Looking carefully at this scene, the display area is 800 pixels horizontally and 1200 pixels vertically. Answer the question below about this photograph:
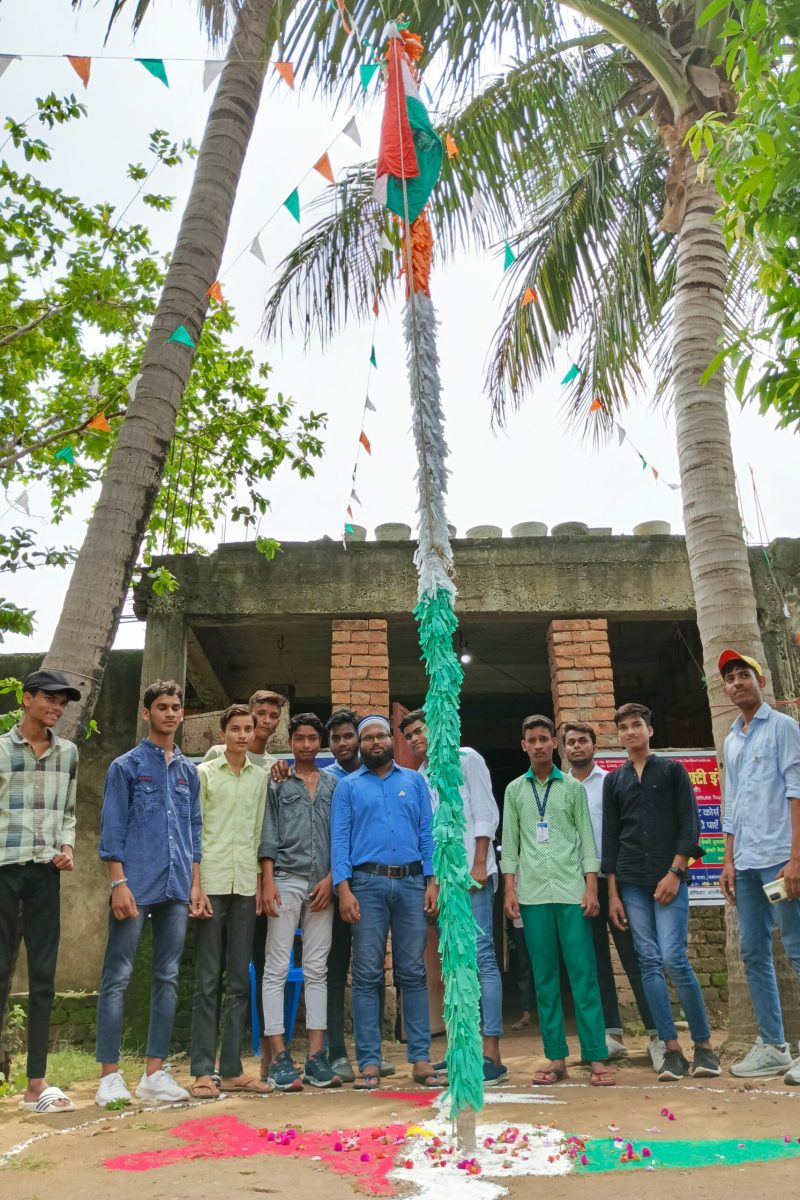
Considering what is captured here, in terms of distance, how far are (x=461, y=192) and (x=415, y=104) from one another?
15.4 ft

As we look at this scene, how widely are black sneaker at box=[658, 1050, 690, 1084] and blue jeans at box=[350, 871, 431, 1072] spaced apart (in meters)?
1.06

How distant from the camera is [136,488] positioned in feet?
18.3

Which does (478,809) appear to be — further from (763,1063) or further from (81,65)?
(81,65)

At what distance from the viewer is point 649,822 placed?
4.93m

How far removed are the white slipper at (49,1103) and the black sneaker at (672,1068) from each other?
2553mm

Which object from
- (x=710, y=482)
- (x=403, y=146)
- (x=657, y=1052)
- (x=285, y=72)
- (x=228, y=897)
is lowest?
(x=657, y=1052)

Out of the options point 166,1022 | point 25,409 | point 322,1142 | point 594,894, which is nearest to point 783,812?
point 594,894

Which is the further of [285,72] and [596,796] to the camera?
[285,72]

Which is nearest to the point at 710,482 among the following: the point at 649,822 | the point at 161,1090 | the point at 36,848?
the point at 649,822

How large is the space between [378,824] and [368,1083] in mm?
1129

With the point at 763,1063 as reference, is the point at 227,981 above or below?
above

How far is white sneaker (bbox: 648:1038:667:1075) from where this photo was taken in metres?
4.79

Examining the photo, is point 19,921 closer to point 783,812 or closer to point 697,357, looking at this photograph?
point 783,812

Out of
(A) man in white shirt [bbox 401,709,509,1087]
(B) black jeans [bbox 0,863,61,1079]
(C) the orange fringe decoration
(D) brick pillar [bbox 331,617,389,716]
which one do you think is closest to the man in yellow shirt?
(B) black jeans [bbox 0,863,61,1079]
